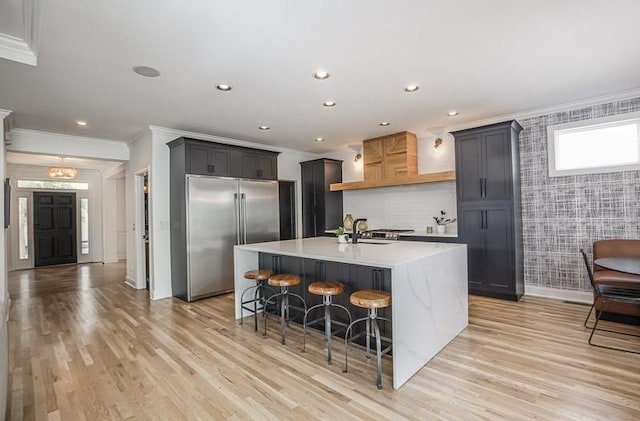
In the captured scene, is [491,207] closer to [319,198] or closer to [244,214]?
[319,198]

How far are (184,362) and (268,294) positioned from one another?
1355 millimetres

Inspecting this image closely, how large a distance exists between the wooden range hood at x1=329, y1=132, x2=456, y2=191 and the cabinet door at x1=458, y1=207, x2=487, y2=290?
2.51ft

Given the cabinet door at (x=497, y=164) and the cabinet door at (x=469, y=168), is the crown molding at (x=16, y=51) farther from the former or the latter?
the cabinet door at (x=497, y=164)

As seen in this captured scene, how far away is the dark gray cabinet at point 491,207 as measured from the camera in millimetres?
4191

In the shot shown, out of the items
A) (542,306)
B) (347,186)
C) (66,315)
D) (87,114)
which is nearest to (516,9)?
(542,306)

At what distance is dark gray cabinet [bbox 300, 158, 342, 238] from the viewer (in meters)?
6.55

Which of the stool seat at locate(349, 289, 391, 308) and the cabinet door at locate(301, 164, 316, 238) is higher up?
the cabinet door at locate(301, 164, 316, 238)

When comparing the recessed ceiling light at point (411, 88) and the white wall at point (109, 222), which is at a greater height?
the recessed ceiling light at point (411, 88)

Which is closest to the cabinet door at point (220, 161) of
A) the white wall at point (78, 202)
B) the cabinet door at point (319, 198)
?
the cabinet door at point (319, 198)

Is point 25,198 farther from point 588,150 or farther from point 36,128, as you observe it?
→ point 588,150

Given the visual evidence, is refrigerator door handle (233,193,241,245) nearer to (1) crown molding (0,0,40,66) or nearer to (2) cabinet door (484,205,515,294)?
(1) crown molding (0,0,40,66)

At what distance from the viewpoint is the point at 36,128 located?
4.71m

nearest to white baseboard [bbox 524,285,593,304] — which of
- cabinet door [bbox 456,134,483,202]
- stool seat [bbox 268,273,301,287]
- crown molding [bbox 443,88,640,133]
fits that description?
cabinet door [bbox 456,134,483,202]

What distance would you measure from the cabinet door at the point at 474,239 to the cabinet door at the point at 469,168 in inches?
7.9
